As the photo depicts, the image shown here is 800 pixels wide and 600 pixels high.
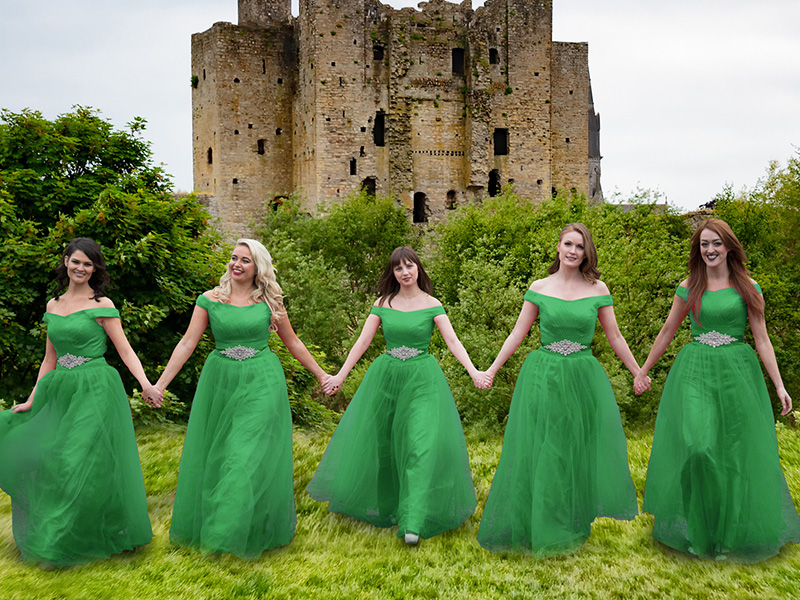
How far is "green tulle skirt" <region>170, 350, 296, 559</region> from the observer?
601 cm

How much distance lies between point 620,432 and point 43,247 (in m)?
8.52

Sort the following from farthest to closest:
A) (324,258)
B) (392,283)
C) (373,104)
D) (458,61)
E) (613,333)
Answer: (458,61) → (373,104) → (324,258) → (392,283) → (613,333)

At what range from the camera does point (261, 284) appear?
21.3 ft

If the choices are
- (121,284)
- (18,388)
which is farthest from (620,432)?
(18,388)

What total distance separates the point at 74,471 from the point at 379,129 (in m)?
34.2

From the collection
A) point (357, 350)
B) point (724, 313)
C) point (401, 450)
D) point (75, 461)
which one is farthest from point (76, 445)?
point (724, 313)

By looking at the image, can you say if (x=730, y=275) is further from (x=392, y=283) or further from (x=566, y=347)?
(x=392, y=283)

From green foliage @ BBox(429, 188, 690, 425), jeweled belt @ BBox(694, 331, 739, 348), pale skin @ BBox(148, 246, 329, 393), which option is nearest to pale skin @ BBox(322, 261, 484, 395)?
pale skin @ BBox(148, 246, 329, 393)

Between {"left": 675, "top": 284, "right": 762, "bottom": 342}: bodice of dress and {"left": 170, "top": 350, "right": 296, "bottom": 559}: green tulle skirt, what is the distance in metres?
3.43

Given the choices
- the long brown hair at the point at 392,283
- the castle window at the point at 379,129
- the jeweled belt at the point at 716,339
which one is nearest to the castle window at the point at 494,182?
the castle window at the point at 379,129

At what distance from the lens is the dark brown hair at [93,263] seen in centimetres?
635

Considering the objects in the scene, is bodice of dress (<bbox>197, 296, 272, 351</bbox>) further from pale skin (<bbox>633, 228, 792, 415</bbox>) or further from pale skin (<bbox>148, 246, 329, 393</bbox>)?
pale skin (<bbox>633, 228, 792, 415</bbox>)

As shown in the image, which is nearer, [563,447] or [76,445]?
[76,445]

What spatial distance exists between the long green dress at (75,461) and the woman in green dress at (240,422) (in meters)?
0.44
